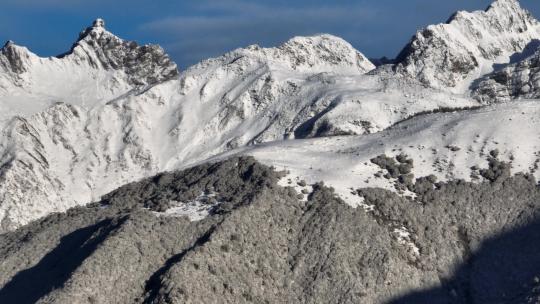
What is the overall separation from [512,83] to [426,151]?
66108 mm

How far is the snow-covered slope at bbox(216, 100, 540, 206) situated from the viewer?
3361 inches

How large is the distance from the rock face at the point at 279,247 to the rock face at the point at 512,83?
2605 inches

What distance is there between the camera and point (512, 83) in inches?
5984

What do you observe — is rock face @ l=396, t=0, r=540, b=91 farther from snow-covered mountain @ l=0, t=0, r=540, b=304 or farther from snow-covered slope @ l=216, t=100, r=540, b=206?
snow-covered slope @ l=216, t=100, r=540, b=206

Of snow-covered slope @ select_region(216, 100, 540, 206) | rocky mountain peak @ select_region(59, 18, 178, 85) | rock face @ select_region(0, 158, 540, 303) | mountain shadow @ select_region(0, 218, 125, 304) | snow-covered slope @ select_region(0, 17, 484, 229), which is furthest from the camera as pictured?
rocky mountain peak @ select_region(59, 18, 178, 85)

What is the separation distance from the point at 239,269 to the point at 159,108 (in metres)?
98.9

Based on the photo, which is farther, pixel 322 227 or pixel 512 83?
pixel 512 83

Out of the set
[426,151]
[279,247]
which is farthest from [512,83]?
[279,247]

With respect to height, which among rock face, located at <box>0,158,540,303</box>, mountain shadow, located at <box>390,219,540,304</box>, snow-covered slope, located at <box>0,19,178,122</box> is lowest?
mountain shadow, located at <box>390,219,540,304</box>

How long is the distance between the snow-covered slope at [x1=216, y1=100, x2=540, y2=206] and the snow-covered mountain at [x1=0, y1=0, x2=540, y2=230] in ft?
147

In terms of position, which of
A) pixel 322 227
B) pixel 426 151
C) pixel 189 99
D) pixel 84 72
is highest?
pixel 84 72

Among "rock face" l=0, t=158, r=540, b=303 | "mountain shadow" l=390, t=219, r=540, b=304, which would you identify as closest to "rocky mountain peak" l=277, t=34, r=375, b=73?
"rock face" l=0, t=158, r=540, b=303

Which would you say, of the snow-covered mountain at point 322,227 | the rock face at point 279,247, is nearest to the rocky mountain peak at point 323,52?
the snow-covered mountain at point 322,227

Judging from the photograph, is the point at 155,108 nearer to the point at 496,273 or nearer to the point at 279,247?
the point at 279,247
